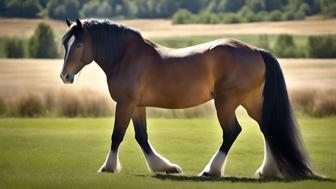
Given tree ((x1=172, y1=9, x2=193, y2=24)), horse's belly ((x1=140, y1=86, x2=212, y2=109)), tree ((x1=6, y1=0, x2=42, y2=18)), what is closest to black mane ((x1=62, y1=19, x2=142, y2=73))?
horse's belly ((x1=140, y1=86, x2=212, y2=109))

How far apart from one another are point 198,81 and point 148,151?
1136mm

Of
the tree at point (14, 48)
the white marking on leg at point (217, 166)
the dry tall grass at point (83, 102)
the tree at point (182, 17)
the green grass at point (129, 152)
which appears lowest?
the tree at point (14, 48)

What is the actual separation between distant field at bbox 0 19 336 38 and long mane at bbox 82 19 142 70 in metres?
25.9

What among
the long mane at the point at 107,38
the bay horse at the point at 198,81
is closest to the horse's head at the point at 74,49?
the bay horse at the point at 198,81

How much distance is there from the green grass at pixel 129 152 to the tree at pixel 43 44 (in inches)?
569

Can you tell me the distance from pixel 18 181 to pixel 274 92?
3.21 m

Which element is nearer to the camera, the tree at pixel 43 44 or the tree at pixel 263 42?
the tree at pixel 43 44

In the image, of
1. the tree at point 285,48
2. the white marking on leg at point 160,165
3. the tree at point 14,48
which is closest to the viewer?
the white marking on leg at point 160,165

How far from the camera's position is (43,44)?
117 feet

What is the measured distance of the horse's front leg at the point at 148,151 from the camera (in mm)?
10914

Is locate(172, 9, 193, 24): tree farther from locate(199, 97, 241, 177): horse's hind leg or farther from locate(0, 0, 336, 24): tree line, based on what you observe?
locate(199, 97, 241, 177): horse's hind leg

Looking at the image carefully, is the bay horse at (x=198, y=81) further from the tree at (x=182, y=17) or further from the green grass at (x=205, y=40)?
the tree at (x=182, y=17)

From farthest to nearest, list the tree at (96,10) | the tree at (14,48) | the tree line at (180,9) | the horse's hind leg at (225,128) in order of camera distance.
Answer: the tree line at (180,9) < the tree at (96,10) < the tree at (14,48) < the horse's hind leg at (225,128)

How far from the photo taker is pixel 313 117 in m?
21.9
